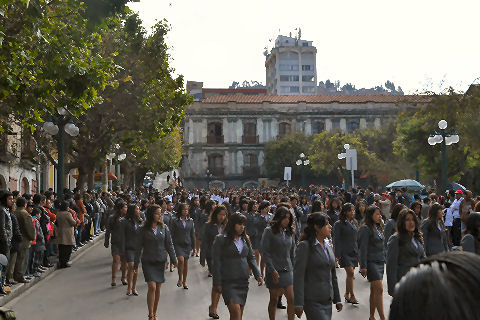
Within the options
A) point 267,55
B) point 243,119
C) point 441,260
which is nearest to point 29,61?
point 441,260

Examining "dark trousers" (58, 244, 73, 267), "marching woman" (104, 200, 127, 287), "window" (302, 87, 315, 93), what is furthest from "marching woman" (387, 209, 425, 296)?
"window" (302, 87, 315, 93)

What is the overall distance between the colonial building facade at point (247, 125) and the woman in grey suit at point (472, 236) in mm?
65538

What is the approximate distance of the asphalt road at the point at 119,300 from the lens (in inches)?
388

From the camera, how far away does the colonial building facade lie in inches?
2901

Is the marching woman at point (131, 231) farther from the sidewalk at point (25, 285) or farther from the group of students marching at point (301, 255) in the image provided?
the sidewalk at point (25, 285)

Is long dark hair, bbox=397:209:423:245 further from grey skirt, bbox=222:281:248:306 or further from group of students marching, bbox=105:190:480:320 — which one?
grey skirt, bbox=222:281:248:306

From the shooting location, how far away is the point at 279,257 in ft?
27.8

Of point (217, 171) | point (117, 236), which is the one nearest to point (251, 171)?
point (217, 171)

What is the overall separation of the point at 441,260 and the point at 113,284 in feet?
40.0

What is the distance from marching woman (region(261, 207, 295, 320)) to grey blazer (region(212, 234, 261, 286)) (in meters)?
0.42

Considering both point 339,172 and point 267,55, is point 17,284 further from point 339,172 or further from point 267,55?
point 267,55

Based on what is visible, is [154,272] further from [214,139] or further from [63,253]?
[214,139]

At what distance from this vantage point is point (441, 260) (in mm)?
1480

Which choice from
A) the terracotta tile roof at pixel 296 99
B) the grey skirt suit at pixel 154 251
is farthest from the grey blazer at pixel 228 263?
the terracotta tile roof at pixel 296 99
